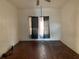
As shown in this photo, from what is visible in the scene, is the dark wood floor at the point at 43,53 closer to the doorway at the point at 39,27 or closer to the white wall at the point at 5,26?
the white wall at the point at 5,26

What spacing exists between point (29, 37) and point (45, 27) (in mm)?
1385

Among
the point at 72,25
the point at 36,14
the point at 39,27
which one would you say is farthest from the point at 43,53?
the point at 36,14

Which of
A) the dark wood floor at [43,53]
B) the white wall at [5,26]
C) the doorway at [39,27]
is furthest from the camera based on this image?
the doorway at [39,27]

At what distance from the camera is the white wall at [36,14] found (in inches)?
377

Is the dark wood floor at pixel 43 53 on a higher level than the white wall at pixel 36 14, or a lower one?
lower

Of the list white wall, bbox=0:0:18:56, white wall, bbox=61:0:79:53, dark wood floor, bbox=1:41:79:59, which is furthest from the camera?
white wall, bbox=61:0:79:53

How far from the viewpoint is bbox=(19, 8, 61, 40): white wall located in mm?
9586

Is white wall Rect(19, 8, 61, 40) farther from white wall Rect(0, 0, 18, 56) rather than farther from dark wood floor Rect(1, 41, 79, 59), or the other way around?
dark wood floor Rect(1, 41, 79, 59)

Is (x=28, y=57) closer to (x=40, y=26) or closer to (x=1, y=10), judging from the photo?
(x=1, y=10)

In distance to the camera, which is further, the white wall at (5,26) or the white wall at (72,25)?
the white wall at (72,25)

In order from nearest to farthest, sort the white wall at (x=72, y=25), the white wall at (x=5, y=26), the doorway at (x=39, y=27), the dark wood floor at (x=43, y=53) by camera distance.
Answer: the dark wood floor at (x=43, y=53) → the white wall at (x=5, y=26) → the white wall at (x=72, y=25) → the doorway at (x=39, y=27)

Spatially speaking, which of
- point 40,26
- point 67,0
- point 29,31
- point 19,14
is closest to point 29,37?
point 29,31

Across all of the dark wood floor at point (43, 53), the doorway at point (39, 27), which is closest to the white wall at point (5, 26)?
the dark wood floor at point (43, 53)

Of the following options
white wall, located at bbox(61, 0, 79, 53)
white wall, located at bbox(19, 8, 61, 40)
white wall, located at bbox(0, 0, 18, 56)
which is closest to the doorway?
white wall, located at bbox(19, 8, 61, 40)
